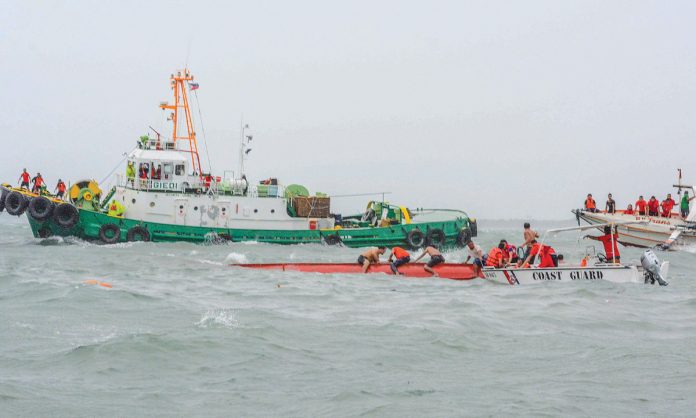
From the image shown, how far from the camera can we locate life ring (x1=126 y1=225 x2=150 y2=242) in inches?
1558

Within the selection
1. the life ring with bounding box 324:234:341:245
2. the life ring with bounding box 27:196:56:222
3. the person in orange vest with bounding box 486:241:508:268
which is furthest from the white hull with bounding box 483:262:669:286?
the life ring with bounding box 27:196:56:222

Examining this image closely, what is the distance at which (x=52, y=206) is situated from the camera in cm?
3912

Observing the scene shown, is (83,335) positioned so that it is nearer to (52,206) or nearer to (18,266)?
(18,266)

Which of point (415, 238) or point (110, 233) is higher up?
point (110, 233)

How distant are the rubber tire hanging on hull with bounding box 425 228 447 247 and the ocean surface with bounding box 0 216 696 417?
60.0ft

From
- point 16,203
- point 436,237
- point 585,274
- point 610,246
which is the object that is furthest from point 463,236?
point 585,274

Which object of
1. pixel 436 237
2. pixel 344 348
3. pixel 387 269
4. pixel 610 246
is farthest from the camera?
pixel 436 237

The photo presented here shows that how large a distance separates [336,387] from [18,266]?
62.7 feet

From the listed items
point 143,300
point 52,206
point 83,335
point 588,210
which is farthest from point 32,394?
point 588,210

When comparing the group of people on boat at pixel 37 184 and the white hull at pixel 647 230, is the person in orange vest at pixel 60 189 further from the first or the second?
the white hull at pixel 647 230

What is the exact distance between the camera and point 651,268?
2330 centimetres

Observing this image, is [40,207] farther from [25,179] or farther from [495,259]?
[495,259]

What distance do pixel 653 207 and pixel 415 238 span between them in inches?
487

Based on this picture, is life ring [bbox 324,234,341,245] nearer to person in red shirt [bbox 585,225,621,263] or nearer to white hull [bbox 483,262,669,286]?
white hull [bbox 483,262,669,286]
